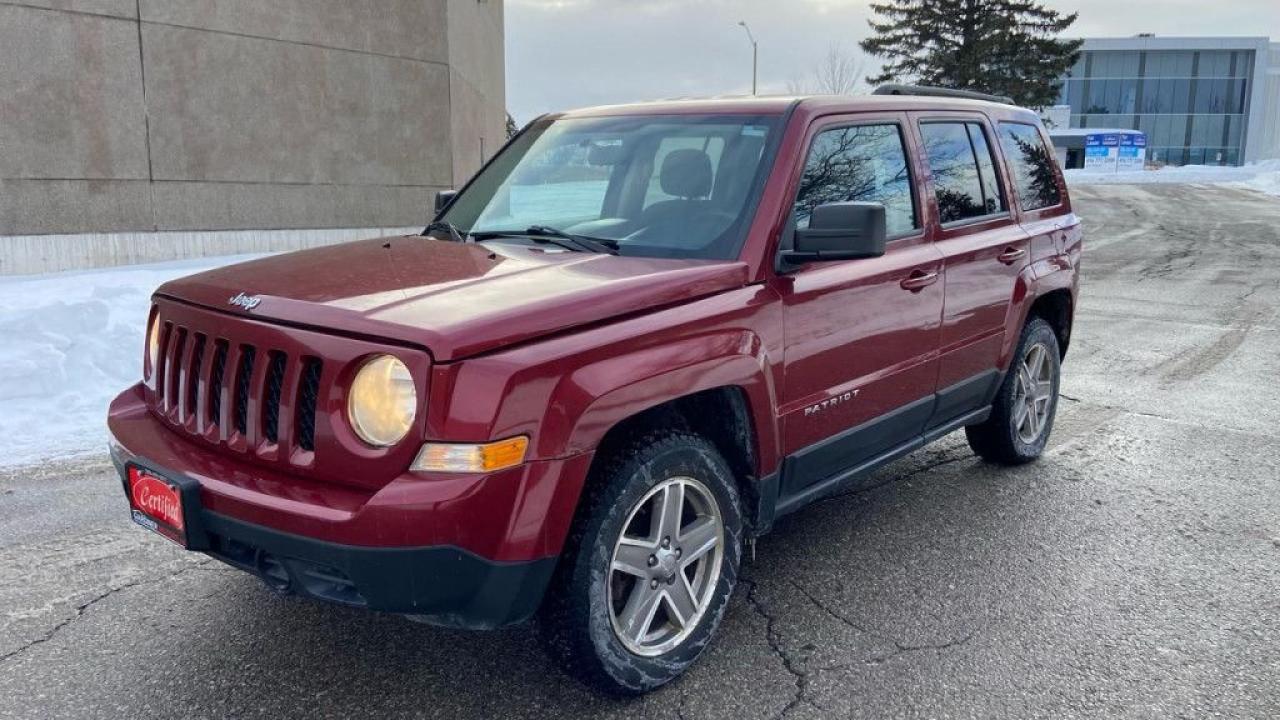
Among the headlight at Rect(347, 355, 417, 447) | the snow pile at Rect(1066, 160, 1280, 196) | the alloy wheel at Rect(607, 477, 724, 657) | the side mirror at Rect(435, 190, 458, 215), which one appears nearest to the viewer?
the headlight at Rect(347, 355, 417, 447)

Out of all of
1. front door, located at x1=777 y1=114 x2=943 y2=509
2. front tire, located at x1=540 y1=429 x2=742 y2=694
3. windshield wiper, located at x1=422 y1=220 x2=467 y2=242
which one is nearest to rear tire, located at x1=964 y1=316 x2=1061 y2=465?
front door, located at x1=777 y1=114 x2=943 y2=509

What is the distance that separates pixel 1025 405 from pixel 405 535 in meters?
3.91

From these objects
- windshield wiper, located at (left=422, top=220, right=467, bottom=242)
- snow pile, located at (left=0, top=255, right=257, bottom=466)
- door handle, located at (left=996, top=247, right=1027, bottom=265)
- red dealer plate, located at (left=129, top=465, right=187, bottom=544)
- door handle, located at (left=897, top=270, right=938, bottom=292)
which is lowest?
snow pile, located at (left=0, top=255, right=257, bottom=466)

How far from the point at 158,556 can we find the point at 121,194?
384 inches

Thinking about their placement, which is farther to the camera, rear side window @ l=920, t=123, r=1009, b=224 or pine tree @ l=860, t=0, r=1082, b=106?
pine tree @ l=860, t=0, r=1082, b=106

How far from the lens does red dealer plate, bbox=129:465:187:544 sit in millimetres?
2850

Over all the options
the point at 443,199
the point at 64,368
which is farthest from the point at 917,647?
the point at 64,368

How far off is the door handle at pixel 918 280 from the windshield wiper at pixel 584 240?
4.05 ft

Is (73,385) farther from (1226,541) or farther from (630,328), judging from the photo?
(1226,541)

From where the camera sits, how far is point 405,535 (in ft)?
8.29

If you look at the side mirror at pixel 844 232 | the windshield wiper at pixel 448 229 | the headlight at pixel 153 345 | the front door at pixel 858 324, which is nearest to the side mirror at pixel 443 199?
the windshield wiper at pixel 448 229

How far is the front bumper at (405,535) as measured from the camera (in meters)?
2.53

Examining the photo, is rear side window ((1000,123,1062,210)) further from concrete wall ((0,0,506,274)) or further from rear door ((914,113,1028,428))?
concrete wall ((0,0,506,274))

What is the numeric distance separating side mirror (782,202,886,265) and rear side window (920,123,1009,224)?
118 cm
